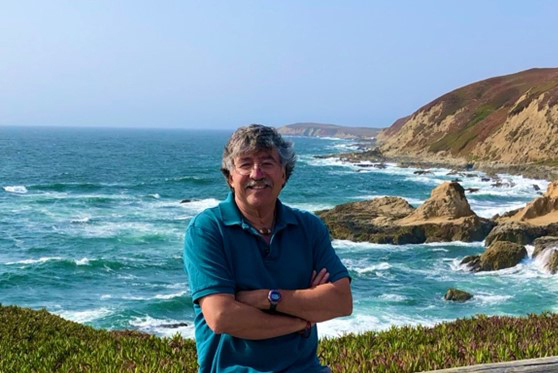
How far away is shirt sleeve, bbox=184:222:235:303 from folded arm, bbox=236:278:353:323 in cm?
14

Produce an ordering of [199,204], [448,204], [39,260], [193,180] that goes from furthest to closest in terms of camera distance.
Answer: [193,180]
[199,204]
[448,204]
[39,260]

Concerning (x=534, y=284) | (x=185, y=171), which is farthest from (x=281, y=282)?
(x=185, y=171)

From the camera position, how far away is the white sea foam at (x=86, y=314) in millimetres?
21378

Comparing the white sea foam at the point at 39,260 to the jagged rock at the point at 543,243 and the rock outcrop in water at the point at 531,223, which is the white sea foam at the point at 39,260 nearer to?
→ the rock outcrop in water at the point at 531,223

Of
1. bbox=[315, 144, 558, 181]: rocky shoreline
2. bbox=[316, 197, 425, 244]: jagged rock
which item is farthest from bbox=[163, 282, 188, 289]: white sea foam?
bbox=[315, 144, 558, 181]: rocky shoreline

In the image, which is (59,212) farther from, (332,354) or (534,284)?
(332,354)

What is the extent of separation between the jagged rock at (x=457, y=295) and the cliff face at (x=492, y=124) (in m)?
54.4

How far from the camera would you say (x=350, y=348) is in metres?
6.96

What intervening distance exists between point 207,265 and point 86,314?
65.4ft

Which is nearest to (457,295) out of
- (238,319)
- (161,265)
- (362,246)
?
(362,246)

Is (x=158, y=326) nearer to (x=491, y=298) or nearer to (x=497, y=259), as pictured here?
(x=491, y=298)

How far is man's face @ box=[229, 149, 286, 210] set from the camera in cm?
367

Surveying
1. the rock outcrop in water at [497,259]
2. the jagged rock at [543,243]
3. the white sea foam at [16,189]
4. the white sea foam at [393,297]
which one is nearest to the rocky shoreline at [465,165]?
the jagged rock at [543,243]

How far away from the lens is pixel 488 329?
796cm
